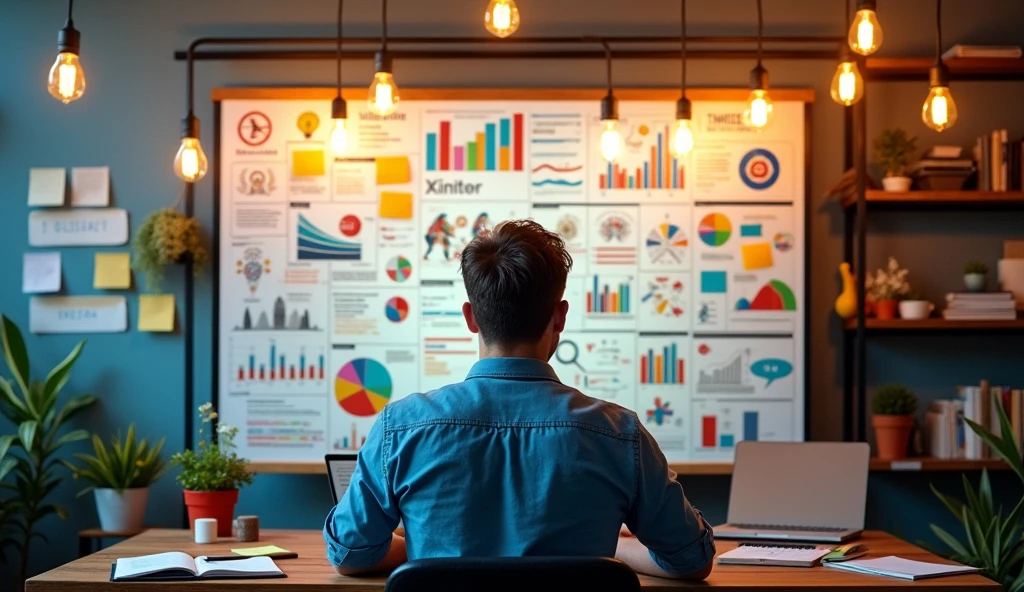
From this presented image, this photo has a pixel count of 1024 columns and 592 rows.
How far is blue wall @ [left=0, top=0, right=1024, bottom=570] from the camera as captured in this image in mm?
4398

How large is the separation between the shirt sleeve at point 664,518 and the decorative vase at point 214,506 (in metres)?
1.38

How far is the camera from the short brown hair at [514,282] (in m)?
1.86

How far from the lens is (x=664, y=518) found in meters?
1.98

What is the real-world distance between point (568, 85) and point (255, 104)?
4.20 ft

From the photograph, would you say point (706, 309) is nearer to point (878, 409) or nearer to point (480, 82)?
point (878, 409)

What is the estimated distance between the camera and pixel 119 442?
441cm

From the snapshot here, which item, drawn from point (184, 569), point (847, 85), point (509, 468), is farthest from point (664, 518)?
point (847, 85)

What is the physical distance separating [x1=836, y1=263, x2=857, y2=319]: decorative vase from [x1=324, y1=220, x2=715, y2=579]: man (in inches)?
97.5

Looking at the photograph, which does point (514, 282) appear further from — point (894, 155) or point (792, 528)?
point (894, 155)

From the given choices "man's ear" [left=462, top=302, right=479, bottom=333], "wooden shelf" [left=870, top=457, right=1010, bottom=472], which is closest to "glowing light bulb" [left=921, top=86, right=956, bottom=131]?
"wooden shelf" [left=870, top=457, right=1010, bottom=472]

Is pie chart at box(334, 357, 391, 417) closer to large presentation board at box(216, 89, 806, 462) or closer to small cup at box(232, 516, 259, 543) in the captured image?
large presentation board at box(216, 89, 806, 462)

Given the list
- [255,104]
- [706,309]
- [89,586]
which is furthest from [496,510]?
[255,104]

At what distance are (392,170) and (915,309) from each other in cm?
212

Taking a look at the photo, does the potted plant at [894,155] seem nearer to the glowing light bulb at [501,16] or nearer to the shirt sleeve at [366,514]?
the glowing light bulb at [501,16]
